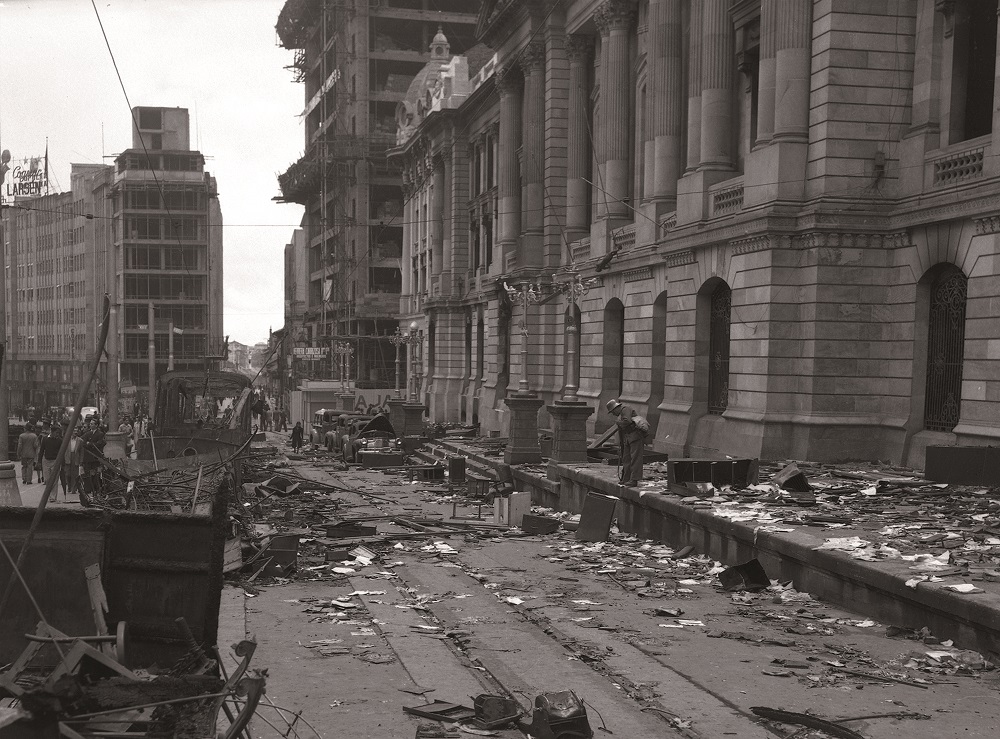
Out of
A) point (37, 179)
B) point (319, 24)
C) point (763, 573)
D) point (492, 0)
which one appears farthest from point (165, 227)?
point (763, 573)

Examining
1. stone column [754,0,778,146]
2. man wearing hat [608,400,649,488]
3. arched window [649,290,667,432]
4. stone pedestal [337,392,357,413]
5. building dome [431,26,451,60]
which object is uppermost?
building dome [431,26,451,60]

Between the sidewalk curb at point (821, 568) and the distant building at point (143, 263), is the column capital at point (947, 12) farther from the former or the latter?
the distant building at point (143, 263)

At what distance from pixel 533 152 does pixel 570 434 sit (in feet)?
72.2

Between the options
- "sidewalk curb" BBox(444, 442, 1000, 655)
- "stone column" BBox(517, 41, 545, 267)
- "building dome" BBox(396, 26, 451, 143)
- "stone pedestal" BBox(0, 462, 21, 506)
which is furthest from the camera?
"building dome" BBox(396, 26, 451, 143)

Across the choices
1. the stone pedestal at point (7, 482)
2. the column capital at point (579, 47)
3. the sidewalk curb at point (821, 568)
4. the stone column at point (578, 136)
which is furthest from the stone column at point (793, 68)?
the column capital at point (579, 47)

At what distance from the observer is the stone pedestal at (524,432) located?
26.8 m

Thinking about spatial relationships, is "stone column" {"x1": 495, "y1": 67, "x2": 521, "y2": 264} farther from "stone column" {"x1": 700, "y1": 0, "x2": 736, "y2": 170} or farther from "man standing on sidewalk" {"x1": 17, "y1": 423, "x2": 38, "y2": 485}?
"man standing on sidewalk" {"x1": 17, "y1": 423, "x2": 38, "y2": 485}

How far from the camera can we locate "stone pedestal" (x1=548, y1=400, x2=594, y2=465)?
935 inches

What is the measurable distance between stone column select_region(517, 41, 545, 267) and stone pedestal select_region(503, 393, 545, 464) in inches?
682

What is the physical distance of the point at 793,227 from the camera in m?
21.6

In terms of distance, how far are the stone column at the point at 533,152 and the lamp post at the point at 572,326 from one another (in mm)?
4566

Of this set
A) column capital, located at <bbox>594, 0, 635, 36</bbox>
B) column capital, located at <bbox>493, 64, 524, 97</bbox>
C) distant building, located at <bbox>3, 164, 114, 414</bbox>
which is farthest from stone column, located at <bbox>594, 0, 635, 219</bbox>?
distant building, located at <bbox>3, 164, 114, 414</bbox>

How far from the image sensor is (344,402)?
5809cm

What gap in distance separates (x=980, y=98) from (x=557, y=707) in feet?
59.9
